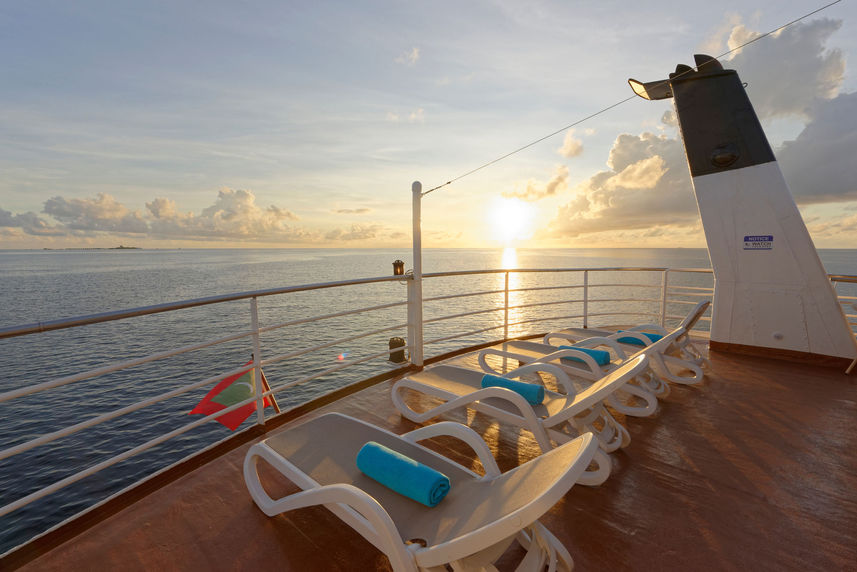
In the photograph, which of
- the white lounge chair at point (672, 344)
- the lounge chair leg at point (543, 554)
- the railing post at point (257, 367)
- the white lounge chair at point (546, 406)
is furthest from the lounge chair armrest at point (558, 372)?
the railing post at point (257, 367)

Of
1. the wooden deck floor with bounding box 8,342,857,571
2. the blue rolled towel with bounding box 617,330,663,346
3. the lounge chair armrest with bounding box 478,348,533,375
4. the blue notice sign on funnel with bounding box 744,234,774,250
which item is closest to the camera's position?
the wooden deck floor with bounding box 8,342,857,571

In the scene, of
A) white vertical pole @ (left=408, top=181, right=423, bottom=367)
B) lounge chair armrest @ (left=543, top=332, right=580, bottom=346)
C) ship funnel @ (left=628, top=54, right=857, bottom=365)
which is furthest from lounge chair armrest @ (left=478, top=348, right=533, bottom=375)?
ship funnel @ (left=628, top=54, right=857, bottom=365)

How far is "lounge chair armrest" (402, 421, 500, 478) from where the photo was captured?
151 cm

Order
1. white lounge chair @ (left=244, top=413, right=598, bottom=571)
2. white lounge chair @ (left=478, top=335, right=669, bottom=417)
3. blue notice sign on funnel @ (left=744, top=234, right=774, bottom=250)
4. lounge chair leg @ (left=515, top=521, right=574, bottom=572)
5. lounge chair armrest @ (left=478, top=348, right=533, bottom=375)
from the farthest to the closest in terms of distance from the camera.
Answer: blue notice sign on funnel @ (left=744, top=234, right=774, bottom=250) < lounge chair armrest @ (left=478, top=348, right=533, bottom=375) < white lounge chair @ (left=478, top=335, right=669, bottom=417) < lounge chair leg @ (left=515, top=521, right=574, bottom=572) < white lounge chair @ (left=244, top=413, right=598, bottom=571)

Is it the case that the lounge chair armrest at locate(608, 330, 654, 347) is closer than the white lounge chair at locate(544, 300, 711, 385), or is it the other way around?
the white lounge chair at locate(544, 300, 711, 385)

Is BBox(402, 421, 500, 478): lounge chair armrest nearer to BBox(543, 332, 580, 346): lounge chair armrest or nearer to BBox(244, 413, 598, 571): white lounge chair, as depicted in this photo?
BBox(244, 413, 598, 571): white lounge chair

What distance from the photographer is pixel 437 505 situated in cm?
135

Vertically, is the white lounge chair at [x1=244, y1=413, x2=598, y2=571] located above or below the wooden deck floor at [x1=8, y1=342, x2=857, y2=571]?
above

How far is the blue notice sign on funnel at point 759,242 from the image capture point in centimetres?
403

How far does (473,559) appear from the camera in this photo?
1.13m

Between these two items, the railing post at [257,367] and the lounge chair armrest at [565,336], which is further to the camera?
the lounge chair armrest at [565,336]

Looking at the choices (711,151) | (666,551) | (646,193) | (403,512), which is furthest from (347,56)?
(646,193)

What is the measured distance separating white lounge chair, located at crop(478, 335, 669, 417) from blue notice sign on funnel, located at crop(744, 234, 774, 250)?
2.13 metres

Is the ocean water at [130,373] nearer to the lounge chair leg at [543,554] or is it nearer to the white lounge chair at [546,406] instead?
the white lounge chair at [546,406]
